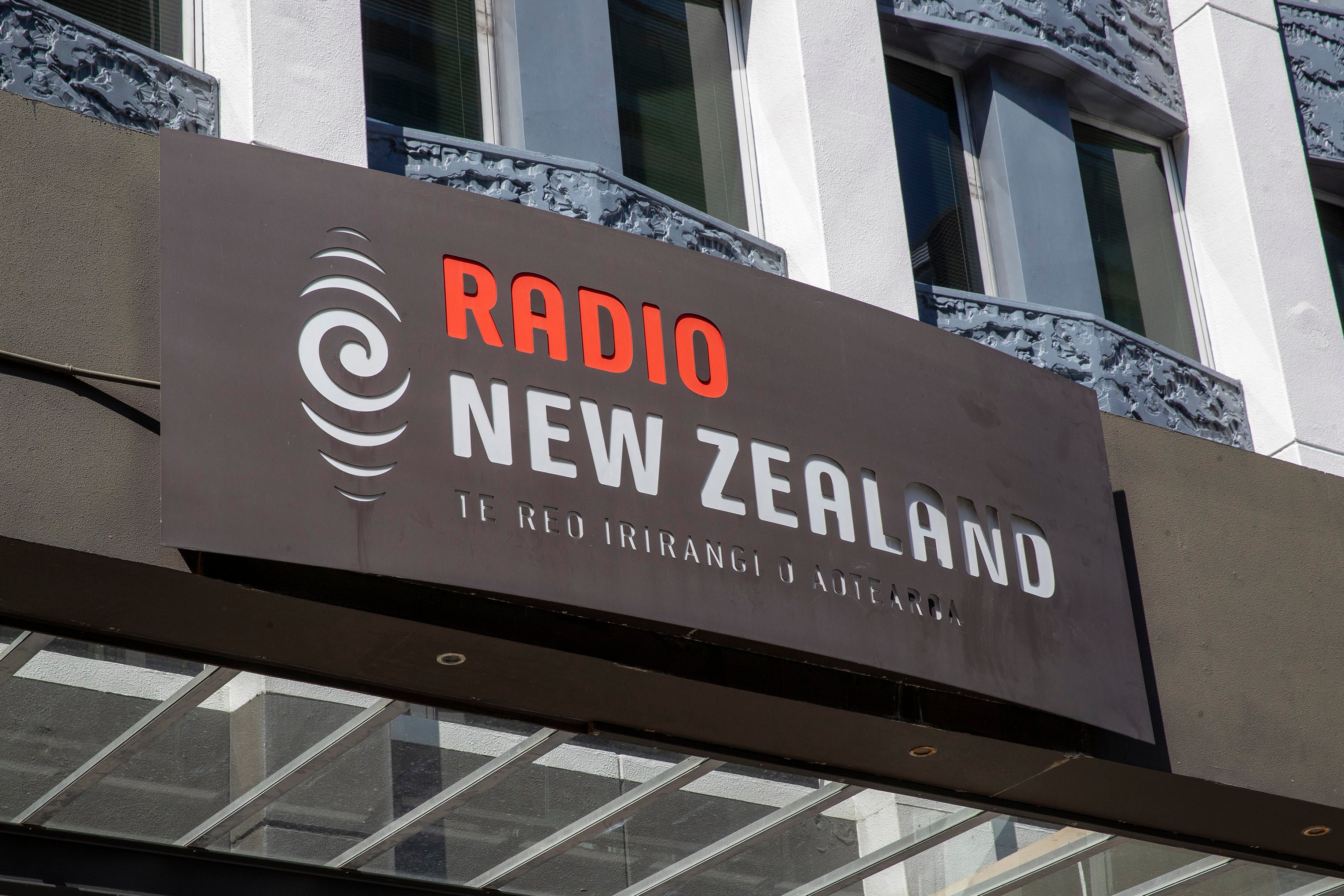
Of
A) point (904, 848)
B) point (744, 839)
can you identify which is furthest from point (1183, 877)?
point (744, 839)

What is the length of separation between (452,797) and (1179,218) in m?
6.82

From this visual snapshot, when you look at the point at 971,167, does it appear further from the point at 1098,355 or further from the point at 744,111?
the point at 744,111

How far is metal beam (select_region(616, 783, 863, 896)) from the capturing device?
8.10m

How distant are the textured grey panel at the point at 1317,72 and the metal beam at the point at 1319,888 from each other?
532 cm

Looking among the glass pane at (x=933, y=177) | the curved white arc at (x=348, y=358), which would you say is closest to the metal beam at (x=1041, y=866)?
the glass pane at (x=933, y=177)

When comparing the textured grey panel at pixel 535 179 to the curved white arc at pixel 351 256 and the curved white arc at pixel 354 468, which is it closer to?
the curved white arc at pixel 351 256

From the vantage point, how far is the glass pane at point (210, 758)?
23.4 ft

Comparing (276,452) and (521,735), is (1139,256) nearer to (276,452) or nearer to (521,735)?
(521,735)

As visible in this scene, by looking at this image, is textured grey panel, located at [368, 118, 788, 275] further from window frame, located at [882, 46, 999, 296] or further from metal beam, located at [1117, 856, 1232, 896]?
metal beam, located at [1117, 856, 1232, 896]

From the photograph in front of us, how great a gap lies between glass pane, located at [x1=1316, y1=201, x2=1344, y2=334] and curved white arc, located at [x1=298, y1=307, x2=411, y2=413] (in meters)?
8.72

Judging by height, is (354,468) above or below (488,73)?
below

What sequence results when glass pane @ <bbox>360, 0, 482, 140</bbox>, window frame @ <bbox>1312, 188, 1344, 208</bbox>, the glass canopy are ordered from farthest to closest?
window frame @ <bbox>1312, 188, 1344, 208</bbox>, glass pane @ <bbox>360, 0, 482, 140</bbox>, the glass canopy

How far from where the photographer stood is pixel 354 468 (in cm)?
Answer: 604

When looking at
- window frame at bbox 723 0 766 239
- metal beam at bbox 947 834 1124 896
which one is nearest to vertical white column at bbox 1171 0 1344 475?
metal beam at bbox 947 834 1124 896
